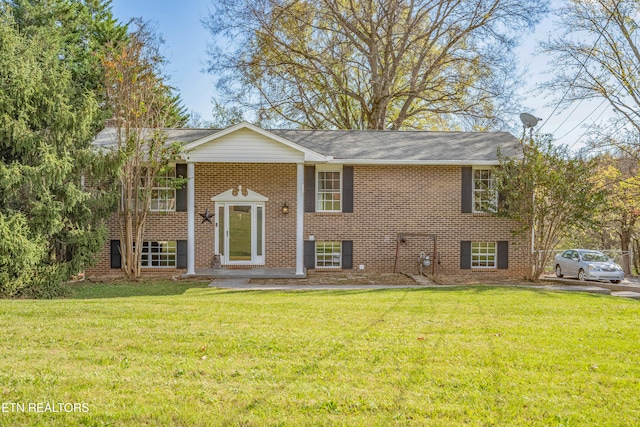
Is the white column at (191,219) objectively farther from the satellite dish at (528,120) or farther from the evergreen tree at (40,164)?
the satellite dish at (528,120)

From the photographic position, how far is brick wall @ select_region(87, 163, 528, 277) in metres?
15.7

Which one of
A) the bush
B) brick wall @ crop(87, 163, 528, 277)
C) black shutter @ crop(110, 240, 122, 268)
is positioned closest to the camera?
the bush

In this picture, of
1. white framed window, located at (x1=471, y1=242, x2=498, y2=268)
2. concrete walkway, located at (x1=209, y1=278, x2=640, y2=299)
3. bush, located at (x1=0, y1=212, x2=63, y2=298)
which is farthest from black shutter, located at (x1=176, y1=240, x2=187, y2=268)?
white framed window, located at (x1=471, y1=242, x2=498, y2=268)

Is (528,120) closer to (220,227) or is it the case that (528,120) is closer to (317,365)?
(220,227)

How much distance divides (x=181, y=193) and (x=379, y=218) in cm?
644

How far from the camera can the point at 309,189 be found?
15688 millimetres

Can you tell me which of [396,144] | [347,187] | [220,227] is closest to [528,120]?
[396,144]

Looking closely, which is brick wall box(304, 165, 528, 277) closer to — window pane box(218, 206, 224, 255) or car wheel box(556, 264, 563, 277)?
window pane box(218, 206, 224, 255)

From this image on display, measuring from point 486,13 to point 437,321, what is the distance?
801 inches

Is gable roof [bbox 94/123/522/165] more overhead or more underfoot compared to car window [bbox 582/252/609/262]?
more overhead

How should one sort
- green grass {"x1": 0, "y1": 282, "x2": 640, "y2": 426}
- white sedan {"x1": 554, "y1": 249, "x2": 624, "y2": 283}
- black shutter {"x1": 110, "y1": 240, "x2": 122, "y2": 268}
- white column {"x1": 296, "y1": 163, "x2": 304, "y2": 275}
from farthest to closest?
white sedan {"x1": 554, "y1": 249, "x2": 624, "y2": 283} → black shutter {"x1": 110, "y1": 240, "x2": 122, "y2": 268} → white column {"x1": 296, "y1": 163, "x2": 304, "y2": 275} → green grass {"x1": 0, "y1": 282, "x2": 640, "y2": 426}

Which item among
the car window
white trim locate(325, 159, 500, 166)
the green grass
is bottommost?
A: the green grass

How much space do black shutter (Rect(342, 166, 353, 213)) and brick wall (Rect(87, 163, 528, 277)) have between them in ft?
0.68

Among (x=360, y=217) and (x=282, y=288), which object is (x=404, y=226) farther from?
(x=282, y=288)
